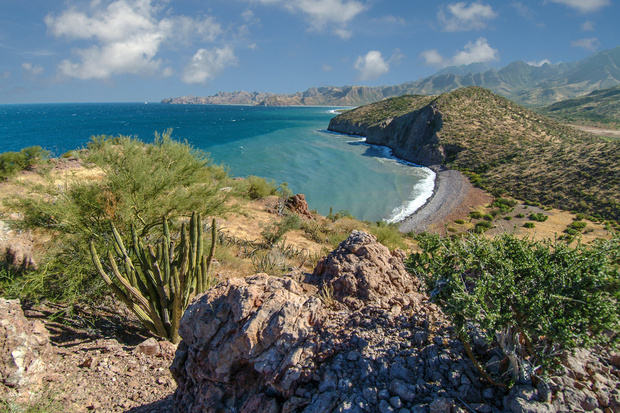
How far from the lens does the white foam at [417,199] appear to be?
3058 centimetres

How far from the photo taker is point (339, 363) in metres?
3.44

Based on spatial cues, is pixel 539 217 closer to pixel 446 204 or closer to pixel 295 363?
pixel 446 204

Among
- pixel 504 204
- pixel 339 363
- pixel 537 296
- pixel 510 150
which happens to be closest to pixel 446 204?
pixel 504 204

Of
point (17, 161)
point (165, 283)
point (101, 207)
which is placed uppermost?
point (101, 207)

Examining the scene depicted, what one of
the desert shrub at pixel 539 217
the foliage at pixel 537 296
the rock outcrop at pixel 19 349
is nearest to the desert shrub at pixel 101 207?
the rock outcrop at pixel 19 349

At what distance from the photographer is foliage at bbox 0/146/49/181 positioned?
18156 mm

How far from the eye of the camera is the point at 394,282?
5.52m

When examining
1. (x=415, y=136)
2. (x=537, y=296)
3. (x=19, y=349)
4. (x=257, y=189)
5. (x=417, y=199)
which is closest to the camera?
(x=537, y=296)

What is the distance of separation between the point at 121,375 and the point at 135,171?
184 inches

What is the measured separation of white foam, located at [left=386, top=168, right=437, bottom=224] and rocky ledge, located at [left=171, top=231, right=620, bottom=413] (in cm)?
2427

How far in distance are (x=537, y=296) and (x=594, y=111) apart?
14825 centimetres

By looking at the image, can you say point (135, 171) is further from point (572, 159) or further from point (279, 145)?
point (279, 145)

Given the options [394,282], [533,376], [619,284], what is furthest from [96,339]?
[619,284]

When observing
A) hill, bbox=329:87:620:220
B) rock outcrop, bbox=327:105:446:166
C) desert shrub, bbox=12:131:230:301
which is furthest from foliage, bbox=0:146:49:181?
rock outcrop, bbox=327:105:446:166
